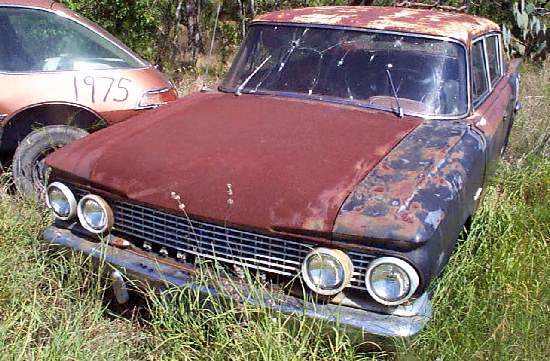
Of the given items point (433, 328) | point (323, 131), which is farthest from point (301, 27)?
point (433, 328)

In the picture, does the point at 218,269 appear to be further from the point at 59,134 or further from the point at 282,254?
the point at 59,134

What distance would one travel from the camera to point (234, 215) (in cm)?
298

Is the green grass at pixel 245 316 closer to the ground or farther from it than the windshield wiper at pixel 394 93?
closer to the ground

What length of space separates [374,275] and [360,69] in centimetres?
170

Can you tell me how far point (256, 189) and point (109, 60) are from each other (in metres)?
2.90

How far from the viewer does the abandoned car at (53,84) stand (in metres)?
4.96

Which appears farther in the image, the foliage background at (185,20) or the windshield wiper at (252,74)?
the foliage background at (185,20)

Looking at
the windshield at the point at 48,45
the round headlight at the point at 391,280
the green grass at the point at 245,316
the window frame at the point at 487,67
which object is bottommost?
the green grass at the point at 245,316

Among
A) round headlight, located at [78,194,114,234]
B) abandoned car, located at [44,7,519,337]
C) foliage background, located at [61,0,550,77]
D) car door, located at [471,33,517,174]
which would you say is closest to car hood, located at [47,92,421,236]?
abandoned car, located at [44,7,519,337]

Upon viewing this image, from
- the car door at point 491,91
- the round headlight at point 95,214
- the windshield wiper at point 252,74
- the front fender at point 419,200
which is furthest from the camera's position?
the windshield wiper at point 252,74

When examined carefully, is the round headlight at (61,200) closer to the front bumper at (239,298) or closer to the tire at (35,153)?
the front bumper at (239,298)

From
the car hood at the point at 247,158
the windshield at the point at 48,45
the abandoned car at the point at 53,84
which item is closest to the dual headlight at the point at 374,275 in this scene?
the car hood at the point at 247,158

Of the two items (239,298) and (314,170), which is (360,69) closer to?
(314,170)

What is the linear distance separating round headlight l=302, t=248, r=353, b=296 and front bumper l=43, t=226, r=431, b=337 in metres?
0.09
